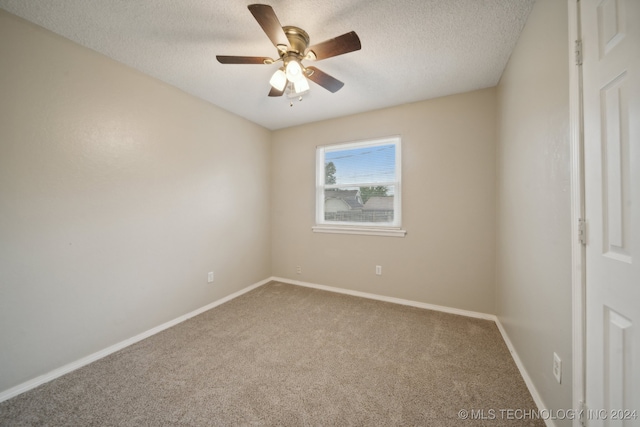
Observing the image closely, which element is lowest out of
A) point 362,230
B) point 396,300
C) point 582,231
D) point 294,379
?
point 294,379

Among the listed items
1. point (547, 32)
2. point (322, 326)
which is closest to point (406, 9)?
point (547, 32)

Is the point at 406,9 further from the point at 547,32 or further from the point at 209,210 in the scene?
the point at 209,210

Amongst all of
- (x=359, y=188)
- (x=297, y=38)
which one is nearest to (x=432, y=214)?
(x=359, y=188)

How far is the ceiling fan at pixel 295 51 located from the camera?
1.34 meters

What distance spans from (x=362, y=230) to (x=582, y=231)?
Answer: 2153 mm

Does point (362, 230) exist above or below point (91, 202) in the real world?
below

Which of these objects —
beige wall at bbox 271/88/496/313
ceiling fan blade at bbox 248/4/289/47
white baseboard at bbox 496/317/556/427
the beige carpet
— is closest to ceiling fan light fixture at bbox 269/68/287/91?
ceiling fan blade at bbox 248/4/289/47

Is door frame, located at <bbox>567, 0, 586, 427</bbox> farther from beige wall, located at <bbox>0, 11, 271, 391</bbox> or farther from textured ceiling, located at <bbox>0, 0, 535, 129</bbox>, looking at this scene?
beige wall, located at <bbox>0, 11, 271, 391</bbox>

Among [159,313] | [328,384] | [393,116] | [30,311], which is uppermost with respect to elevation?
[393,116]

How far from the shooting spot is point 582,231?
97 cm

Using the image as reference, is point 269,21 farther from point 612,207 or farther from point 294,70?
point 612,207

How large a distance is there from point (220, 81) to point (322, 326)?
2750mm

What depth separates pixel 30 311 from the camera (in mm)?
1532

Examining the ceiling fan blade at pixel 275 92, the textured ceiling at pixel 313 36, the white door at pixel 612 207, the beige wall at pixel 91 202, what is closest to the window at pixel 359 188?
the textured ceiling at pixel 313 36
